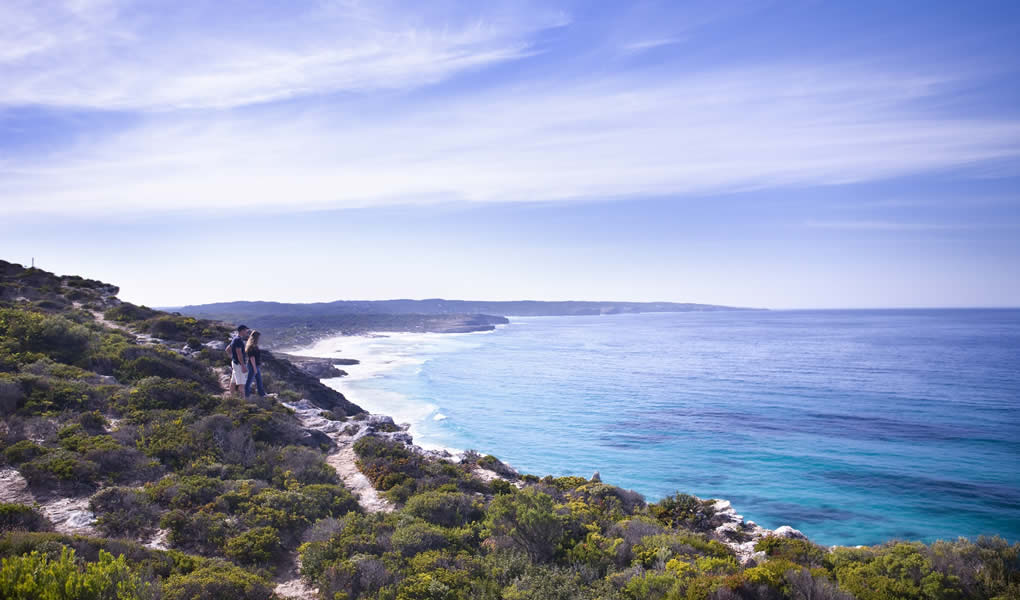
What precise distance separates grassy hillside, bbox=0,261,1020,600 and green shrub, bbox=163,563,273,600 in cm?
3

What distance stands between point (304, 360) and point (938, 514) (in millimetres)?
56085

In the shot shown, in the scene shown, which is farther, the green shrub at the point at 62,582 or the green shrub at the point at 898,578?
the green shrub at the point at 898,578

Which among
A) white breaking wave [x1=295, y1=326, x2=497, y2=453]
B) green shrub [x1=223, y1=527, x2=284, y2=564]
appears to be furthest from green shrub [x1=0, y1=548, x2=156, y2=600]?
white breaking wave [x1=295, y1=326, x2=497, y2=453]

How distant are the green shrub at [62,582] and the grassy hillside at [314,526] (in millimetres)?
24

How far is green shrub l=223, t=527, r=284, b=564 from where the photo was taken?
27.8 feet

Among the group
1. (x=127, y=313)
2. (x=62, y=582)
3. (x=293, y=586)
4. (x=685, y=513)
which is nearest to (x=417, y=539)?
(x=293, y=586)

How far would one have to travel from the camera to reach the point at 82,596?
199 inches

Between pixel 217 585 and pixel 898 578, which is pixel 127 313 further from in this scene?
pixel 898 578

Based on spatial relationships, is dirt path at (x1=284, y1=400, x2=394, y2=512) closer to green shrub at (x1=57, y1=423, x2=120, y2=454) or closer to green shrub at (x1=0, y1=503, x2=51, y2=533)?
green shrub at (x1=57, y1=423, x2=120, y2=454)

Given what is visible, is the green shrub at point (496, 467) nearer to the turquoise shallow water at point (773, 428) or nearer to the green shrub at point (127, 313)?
the turquoise shallow water at point (773, 428)

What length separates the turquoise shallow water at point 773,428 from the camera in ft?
67.7

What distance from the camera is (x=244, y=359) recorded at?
56.0ft

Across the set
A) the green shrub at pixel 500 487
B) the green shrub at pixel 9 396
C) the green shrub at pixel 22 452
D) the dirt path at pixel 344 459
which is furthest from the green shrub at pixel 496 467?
the green shrub at pixel 9 396

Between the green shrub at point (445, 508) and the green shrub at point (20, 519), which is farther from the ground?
the green shrub at point (20, 519)
